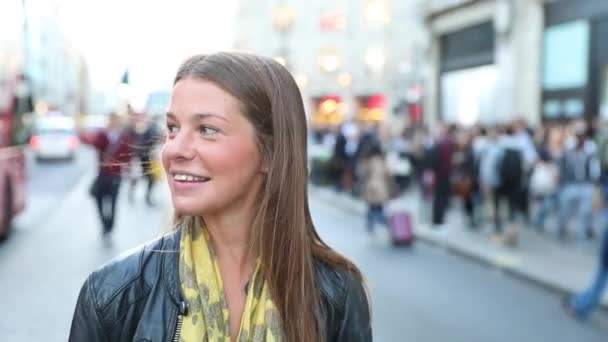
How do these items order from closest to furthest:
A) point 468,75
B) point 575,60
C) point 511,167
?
1. point 511,167
2. point 575,60
3. point 468,75

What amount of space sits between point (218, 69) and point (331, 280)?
24.6 inches

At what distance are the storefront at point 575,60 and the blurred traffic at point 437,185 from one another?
5cm

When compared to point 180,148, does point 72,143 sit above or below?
below

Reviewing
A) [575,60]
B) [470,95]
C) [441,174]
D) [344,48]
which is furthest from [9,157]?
[344,48]

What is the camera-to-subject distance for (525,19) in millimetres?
19094

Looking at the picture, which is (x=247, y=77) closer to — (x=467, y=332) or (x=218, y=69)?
(x=218, y=69)

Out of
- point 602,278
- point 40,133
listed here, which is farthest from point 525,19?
point 40,133

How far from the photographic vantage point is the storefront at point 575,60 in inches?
659

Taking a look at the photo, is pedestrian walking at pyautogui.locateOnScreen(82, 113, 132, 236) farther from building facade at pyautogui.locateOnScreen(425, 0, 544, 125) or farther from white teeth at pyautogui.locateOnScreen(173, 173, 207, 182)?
building facade at pyautogui.locateOnScreen(425, 0, 544, 125)

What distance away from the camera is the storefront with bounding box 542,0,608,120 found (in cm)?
1675

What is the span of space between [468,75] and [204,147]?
2255 centimetres

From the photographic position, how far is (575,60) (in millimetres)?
17625

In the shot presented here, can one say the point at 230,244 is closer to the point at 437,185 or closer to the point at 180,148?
the point at 180,148

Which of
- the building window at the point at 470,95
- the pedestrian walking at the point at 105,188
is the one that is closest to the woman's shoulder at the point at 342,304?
the pedestrian walking at the point at 105,188
